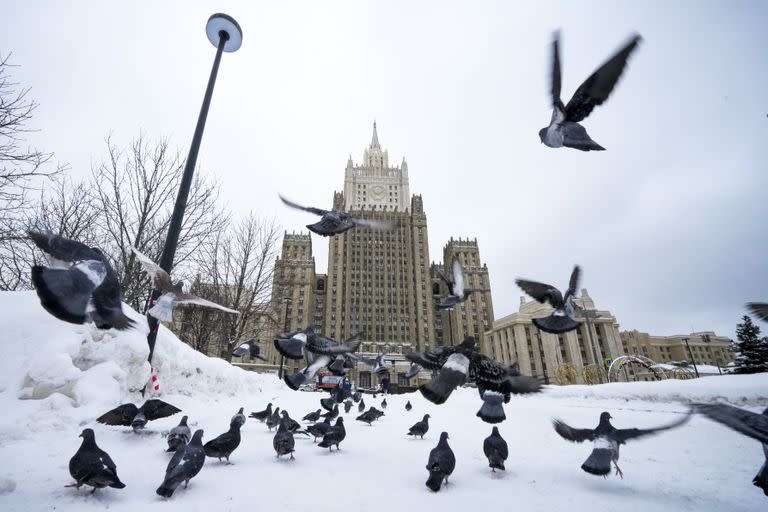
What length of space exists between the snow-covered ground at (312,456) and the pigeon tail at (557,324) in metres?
1.77

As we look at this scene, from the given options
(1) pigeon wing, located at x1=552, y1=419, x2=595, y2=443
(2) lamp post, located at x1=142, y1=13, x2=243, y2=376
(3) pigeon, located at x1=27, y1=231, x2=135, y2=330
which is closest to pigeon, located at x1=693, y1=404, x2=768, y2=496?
(1) pigeon wing, located at x1=552, y1=419, x2=595, y2=443

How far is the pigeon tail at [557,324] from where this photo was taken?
4328mm

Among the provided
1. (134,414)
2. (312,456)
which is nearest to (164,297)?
(134,414)

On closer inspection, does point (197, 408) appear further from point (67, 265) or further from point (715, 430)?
point (715, 430)

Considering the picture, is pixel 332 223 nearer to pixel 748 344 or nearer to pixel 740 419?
pixel 740 419

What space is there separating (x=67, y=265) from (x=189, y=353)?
5959mm

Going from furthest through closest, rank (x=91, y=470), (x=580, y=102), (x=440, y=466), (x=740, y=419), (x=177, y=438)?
(x=177, y=438), (x=580, y=102), (x=440, y=466), (x=91, y=470), (x=740, y=419)

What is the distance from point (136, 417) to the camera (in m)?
4.42

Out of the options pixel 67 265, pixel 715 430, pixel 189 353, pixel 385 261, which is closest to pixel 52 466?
pixel 67 265

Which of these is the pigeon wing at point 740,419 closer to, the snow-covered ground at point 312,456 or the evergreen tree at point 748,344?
the snow-covered ground at point 312,456

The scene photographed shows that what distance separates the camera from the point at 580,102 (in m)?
4.01

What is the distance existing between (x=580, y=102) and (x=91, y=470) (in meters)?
6.41

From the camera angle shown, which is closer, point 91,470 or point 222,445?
point 91,470

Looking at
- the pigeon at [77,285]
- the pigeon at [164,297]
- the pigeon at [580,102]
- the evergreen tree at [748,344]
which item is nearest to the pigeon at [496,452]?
the pigeon at [164,297]
